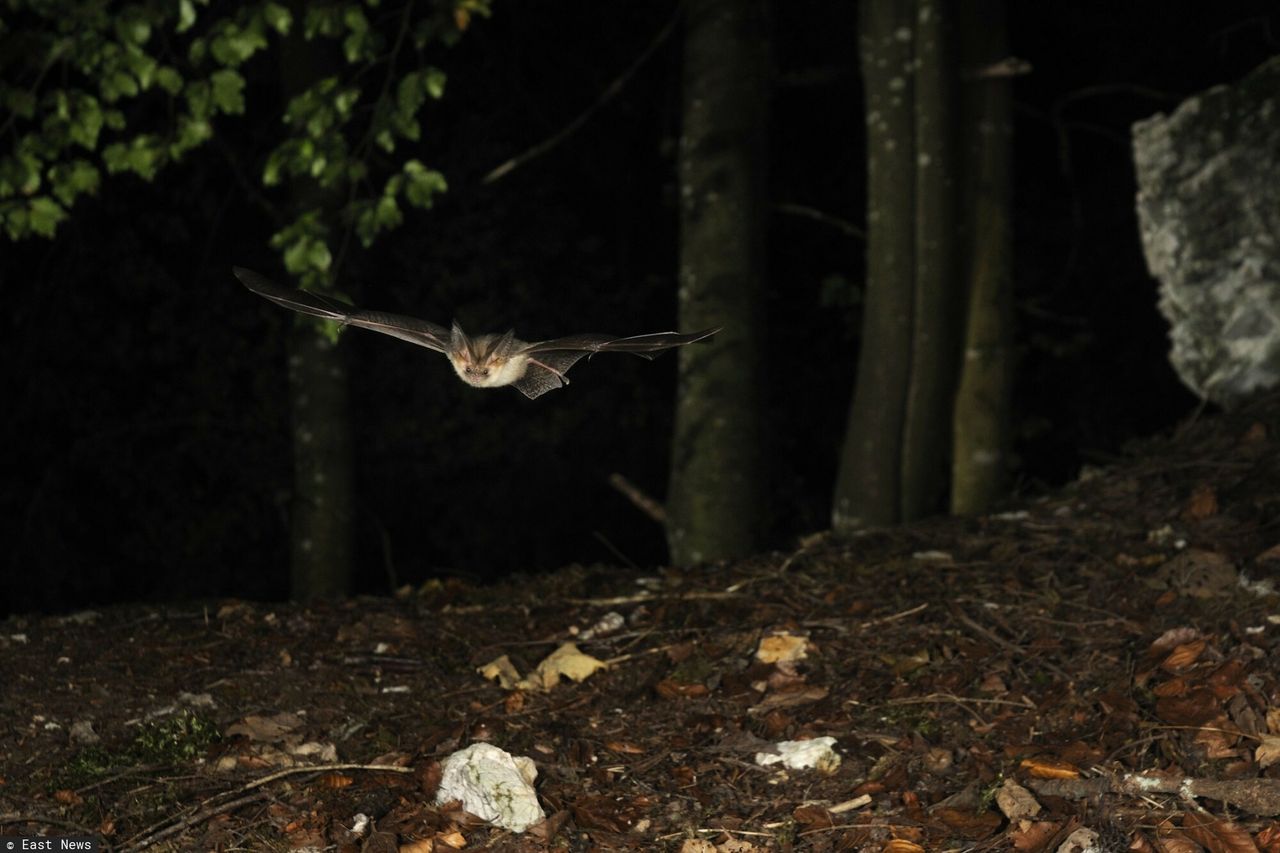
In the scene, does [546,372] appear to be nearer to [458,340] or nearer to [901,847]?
[458,340]

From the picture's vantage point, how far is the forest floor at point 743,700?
12.1 feet

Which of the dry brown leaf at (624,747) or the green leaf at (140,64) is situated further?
the green leaf at (140,64)

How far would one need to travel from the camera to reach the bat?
110 inches

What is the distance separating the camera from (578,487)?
38.8 ft

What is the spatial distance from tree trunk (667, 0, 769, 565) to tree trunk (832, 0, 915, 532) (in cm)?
61

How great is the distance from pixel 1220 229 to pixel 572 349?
5.04 metres

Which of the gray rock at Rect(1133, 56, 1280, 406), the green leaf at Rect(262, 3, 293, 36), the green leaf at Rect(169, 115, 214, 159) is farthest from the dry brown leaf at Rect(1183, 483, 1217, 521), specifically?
the green leaf at Rect(169, 115, 214, 159)

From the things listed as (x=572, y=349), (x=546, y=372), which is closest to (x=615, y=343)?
(x=572, y=349)

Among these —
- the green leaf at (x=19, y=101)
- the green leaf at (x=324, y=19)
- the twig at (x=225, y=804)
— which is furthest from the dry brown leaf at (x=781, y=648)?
the green leaf at (x=19, y=101)

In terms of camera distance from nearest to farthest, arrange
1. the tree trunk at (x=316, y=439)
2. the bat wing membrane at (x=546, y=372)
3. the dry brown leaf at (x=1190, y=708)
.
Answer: the bat wing membrane at (x=546, y=372), the dry brown leaf at (x=1190, y=708), the tree trunk at (x=316, y=439)

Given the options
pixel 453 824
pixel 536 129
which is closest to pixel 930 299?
pixel 453 824

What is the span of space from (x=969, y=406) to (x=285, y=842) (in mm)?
4768

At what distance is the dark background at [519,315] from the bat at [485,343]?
6.65 m

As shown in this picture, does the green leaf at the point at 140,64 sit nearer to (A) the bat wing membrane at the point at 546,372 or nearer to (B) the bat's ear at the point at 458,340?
(A) the bat wing membrane at the point at 546,372
